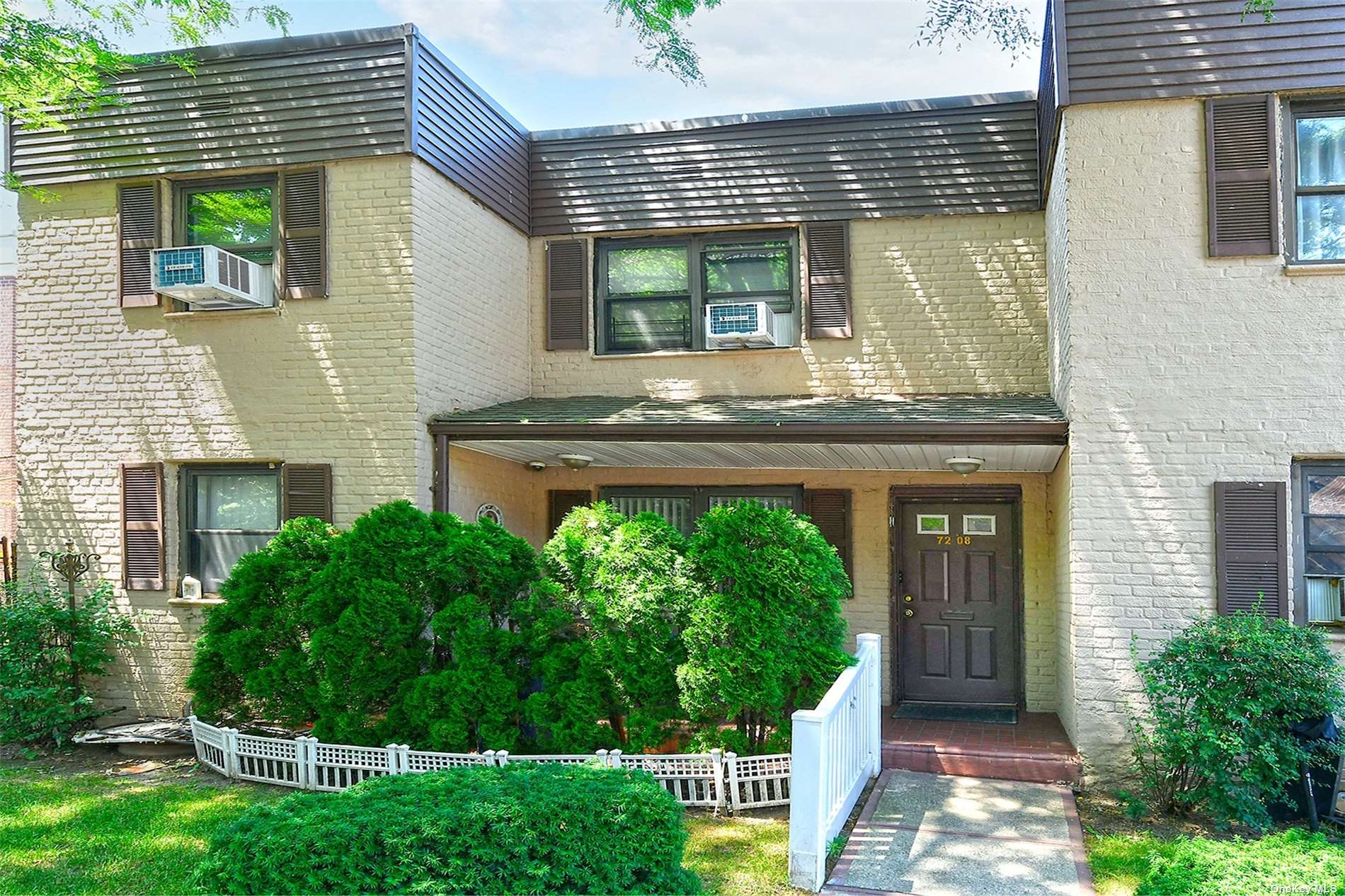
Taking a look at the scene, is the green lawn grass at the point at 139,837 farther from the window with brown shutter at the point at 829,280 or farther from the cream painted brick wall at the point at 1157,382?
the window with brown shutter at the point at 829,280

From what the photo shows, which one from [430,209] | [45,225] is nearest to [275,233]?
[430,209]

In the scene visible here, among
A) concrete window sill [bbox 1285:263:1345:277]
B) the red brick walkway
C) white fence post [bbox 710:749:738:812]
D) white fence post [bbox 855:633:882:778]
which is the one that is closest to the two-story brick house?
concrete window sill [bbox 1285:263:1345:277]

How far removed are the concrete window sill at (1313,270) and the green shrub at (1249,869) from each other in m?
4.14

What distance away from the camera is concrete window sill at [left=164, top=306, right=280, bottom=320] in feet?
29.1

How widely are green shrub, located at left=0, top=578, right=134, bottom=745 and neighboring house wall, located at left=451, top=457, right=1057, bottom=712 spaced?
3.36m

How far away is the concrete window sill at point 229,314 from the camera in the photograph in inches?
349

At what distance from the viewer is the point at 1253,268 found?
7.00m

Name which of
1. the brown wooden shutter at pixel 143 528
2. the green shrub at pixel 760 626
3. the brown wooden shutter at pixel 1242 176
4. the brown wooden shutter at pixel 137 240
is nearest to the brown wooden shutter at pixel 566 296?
the brown wooden shutter at pixel 137 240

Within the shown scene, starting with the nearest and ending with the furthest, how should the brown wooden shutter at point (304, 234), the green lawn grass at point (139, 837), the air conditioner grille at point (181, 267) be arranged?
the green lawn grass at point (139, 837) < the air conditioner grille at point (181, 267) < the brown wooden shutter at point (304, 234)

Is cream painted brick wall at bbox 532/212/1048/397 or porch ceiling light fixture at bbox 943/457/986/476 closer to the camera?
porch ceiling light fixture at bbox 943/457/986/476

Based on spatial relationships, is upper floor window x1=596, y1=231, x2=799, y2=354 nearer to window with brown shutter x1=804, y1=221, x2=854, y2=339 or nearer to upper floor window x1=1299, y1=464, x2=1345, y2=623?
window with brown shutter x1=804, y1=221, x2=854, y2=339

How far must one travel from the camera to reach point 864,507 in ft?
31.3

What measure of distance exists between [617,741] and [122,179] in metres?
6.93

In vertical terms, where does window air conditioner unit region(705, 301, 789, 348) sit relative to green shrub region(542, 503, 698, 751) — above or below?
above
